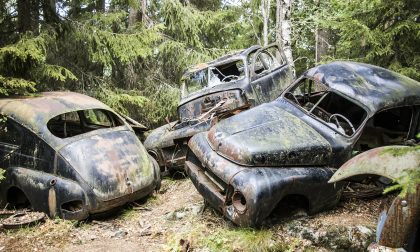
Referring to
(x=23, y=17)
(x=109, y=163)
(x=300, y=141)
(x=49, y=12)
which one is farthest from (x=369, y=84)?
(x=23, y=17)

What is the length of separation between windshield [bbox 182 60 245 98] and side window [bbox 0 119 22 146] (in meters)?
3.64

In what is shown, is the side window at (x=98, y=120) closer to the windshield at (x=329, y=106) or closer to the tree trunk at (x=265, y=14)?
the windshield at (x=329, y=106)

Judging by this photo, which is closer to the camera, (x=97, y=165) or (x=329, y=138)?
(x=329, y=138)

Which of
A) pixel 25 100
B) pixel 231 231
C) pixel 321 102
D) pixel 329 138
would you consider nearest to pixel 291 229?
pixel 231 231

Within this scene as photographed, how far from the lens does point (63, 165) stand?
597 cm

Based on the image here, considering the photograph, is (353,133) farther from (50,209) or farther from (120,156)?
(50,209)

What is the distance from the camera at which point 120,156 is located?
6418 millimetres

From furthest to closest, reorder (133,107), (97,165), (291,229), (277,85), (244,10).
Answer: (244,10)
(133,107)
(277,85)
(97,165)
(291,229)

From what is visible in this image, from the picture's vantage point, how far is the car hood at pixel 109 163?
594 centimetres

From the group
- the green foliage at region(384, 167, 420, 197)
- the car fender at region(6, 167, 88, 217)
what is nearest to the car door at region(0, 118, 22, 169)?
the car fender at region(6, 167, 88, 217)

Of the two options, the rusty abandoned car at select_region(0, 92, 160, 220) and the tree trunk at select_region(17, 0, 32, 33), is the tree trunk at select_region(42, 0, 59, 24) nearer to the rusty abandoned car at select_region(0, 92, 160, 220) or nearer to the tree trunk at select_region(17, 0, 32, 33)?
the tree trunk at select_region(17, 0, 32, 33)

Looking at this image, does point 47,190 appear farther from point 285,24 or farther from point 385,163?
point 285,24

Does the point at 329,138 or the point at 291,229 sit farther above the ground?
the point at 329,138

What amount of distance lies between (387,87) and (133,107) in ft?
25.9
